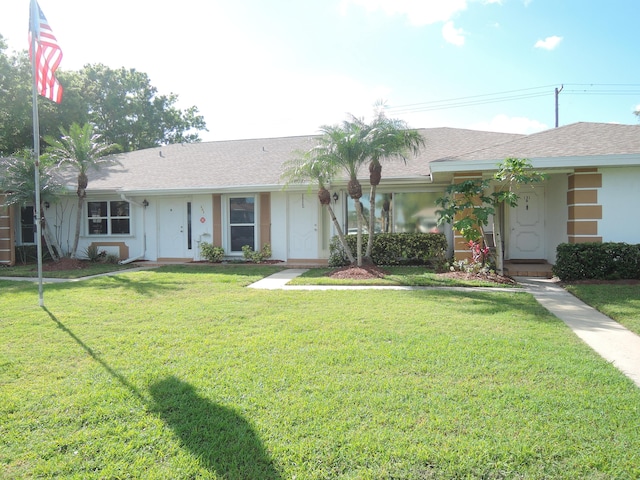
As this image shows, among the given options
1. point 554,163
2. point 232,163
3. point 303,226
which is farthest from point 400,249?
point 232,163

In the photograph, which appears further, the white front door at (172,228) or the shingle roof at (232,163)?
the white front door at (172,228)

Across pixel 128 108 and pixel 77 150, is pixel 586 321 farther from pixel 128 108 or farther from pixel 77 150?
pixel 128 108

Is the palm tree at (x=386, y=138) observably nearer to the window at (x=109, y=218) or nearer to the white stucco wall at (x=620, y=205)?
the white stucco wall at (x=620, y=205)

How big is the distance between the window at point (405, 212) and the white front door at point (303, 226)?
5.49 feet

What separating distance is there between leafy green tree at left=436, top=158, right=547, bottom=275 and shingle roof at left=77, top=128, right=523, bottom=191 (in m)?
2.31

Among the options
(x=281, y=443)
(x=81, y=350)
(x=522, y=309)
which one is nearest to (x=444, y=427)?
(x=281, y=443)

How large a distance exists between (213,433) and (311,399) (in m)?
0.78

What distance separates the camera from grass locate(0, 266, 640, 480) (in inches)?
95.2

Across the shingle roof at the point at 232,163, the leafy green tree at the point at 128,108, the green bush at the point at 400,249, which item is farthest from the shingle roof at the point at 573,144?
the leafy green tree at the point at 128,108

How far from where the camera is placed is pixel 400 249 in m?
11.9

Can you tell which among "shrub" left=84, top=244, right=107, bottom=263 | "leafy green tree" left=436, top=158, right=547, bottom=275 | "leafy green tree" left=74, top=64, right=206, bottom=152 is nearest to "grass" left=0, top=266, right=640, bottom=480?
"leafy green tree" left=436, top=158, right=547, bottom=275

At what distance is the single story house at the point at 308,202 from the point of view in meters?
9.37

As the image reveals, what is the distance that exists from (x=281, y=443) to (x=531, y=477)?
1467 millimetres

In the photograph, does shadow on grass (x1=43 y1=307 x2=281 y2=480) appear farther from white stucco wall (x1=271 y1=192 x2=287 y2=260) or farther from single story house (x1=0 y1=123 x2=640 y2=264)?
white stucco wall (x1=271 y1=192 x2=287 y2=260)
